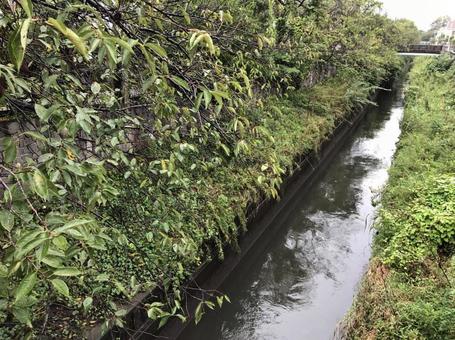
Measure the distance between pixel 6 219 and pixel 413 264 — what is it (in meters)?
4.94

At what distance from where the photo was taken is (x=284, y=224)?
9.23 metres

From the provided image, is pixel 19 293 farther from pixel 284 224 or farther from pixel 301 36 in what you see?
pixel 301 36

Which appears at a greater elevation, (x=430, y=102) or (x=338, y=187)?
(x=430, y=102)

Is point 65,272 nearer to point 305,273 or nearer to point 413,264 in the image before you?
point 413,264

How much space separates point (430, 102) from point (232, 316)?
12.7m

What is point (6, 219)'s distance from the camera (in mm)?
1312

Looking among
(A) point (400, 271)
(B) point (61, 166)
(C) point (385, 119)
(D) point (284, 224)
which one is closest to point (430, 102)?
(C) point (385, 119)

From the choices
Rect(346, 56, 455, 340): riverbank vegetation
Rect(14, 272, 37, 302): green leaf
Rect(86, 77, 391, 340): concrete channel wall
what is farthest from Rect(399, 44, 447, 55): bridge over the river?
Rect(14, 272, 37, 302): green leaf

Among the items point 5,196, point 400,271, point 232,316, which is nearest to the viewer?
point 5,196

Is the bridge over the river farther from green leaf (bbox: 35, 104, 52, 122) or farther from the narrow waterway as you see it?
green leaf (bbox: 35, 104, 52, 122)

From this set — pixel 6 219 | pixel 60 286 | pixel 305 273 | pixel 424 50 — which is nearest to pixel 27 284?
pixel 60 286

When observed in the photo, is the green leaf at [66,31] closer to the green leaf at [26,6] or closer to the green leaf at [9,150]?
the green leaf at [26,6]

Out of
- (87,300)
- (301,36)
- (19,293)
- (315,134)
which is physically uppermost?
(301,36)

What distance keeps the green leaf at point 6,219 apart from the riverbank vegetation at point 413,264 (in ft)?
Answer: 12.6
